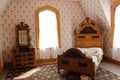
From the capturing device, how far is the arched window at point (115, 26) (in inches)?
201

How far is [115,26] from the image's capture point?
5219 millimetres

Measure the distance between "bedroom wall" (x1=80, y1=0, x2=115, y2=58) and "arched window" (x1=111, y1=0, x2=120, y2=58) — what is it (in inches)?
8.9

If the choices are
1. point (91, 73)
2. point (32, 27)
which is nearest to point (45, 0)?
point (32, 27)

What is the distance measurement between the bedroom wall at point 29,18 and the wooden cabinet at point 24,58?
0.57m

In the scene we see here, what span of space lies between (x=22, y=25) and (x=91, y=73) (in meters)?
3.04

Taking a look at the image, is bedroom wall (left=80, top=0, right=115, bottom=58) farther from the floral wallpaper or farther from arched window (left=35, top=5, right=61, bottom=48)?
arched window (left=35, top=5, right=61, bottom=48)

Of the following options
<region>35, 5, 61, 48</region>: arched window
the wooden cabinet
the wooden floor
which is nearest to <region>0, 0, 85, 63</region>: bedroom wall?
<region>35, 5, 61, 48</region>: arched window

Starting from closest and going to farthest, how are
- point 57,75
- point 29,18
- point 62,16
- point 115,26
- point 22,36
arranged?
point 57,75 < point 115,26 < point 22,36 < point 29,18 < point 62,16

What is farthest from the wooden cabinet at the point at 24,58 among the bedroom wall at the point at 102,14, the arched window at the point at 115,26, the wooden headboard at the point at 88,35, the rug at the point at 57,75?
the arched window at the point at 115,26

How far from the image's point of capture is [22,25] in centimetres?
549

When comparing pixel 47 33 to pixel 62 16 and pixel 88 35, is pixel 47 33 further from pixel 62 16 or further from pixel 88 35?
pixel 88 35

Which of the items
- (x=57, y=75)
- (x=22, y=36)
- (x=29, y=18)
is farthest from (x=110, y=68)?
(x=29, y=18)

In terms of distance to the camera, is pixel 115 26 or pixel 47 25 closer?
pixel 115 26

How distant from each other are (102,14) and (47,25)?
2.11 metres
